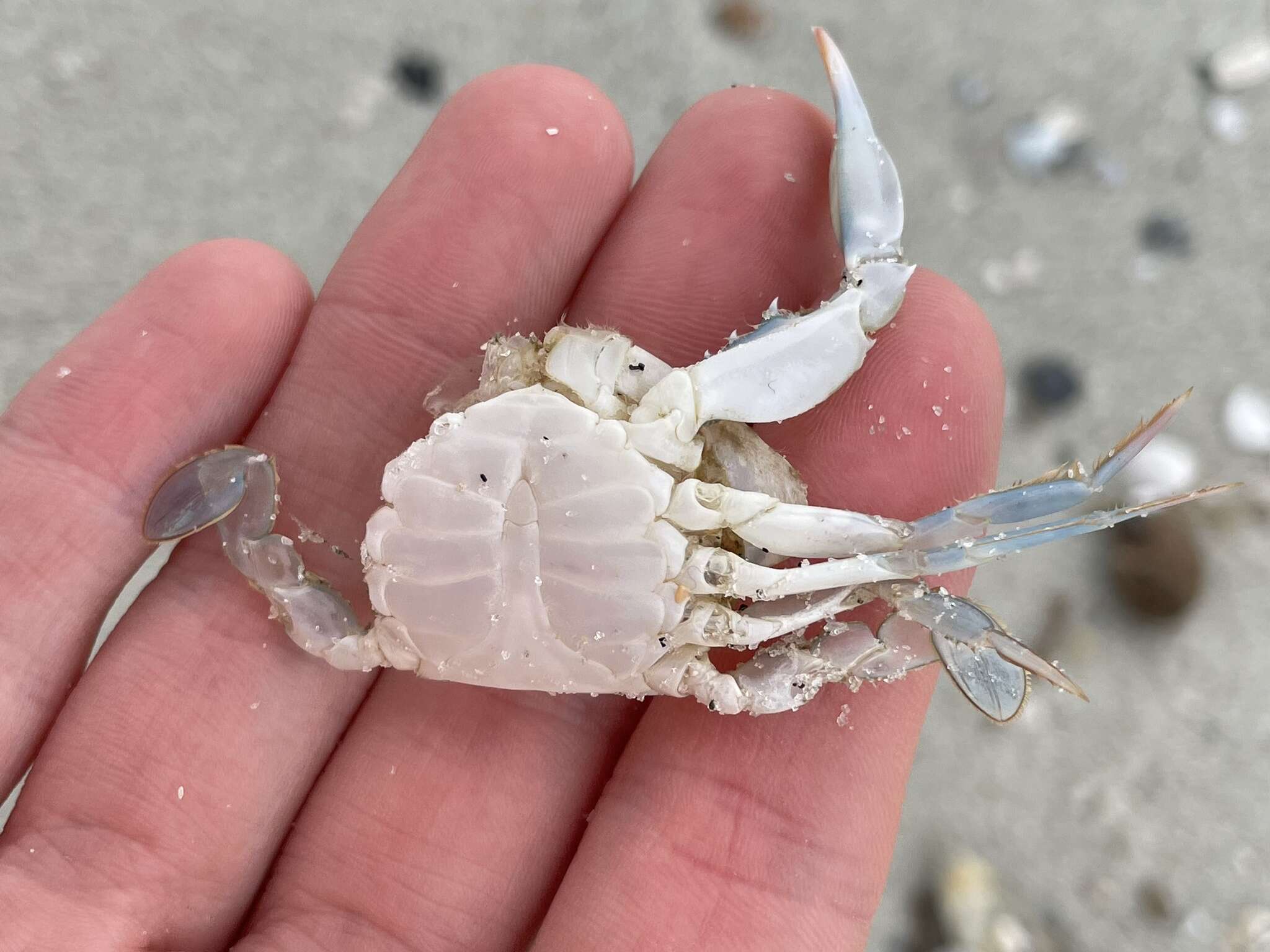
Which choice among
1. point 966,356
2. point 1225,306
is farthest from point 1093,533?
point 966,356

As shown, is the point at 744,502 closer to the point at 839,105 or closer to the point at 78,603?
the point at 839,105

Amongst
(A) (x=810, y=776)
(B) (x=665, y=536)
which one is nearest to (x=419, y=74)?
(B) (x=665, y=536)

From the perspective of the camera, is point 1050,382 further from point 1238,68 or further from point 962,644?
point 962,644

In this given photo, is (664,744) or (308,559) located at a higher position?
(308,559)

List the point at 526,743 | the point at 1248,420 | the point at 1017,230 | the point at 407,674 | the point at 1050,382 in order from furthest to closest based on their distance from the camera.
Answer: the point at 1017,230 → the point at 1050,382 → the point at 1248,420 → the point at 407,674 → the point at 526,743

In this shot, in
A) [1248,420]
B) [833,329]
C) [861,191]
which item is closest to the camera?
[833,329]

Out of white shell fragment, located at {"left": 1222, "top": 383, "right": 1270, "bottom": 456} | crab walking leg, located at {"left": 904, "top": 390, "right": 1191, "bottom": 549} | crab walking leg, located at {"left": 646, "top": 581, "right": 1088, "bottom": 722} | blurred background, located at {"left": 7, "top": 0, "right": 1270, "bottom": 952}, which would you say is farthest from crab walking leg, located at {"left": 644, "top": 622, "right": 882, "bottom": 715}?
white shell fragment, located at {"left": 1222, "top": 383, "right": 1270, "bottom": 456}

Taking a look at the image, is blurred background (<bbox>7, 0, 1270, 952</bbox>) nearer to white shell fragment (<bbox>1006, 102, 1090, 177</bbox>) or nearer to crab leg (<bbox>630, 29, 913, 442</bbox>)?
white shell fragment (<bbox>1006, 102, 1090, 177</bbox>)
